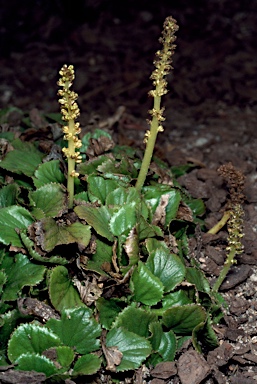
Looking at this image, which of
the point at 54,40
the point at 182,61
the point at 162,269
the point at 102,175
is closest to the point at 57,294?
the point at 162,269

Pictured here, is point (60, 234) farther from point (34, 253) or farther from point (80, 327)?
point (80, 327)

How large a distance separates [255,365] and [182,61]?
12.4ft

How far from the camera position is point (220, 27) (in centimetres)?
650

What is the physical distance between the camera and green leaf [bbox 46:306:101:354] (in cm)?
268

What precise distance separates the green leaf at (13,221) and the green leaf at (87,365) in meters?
0.63

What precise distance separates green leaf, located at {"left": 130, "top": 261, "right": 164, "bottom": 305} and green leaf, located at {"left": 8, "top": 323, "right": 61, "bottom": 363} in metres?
0.44

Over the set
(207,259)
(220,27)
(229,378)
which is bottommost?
(229,378)

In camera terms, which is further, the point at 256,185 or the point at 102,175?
the point at 256,185

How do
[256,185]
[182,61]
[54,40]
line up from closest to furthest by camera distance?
[256,185] → [182,61] → [54,40]

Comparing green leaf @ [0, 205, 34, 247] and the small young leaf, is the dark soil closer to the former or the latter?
the small young leaf

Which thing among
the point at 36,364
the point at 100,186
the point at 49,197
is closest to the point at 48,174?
the point at 49,197

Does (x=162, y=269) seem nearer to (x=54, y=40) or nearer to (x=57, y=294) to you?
(x=57, y=294)

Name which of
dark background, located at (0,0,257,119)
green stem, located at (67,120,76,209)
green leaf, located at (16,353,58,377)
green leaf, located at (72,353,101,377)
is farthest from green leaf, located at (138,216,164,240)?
dark background, located at (0,0,257,119)

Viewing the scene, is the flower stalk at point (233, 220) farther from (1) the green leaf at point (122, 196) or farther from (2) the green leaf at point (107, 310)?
(2) the green leaf at point (107, 310)
